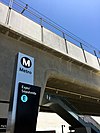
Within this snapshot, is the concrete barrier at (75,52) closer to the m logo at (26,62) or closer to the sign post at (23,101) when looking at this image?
the m logo at (26,62)

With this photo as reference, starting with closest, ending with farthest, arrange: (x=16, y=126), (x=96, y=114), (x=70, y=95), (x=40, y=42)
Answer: (x=16, y=126)
(x=40, y=42)
(x=70, y=95)
(x=96, y=114)

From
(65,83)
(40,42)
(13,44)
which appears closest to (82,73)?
(65,83)

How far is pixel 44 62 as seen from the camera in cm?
1323

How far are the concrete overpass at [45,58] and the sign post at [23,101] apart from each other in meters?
2.16

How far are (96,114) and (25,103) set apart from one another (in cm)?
2524

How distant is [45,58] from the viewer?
44.0ft

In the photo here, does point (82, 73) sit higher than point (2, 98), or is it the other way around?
point (82, 73)

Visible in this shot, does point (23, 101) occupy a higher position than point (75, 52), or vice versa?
point (75, 52)

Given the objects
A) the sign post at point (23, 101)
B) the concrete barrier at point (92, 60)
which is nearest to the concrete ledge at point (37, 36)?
the concrete barrier at point (92, 60)

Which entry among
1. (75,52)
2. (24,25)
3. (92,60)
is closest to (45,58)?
(24,25)

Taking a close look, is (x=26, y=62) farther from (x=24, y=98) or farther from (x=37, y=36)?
(x=37, y=36)

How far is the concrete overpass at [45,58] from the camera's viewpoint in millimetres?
10883

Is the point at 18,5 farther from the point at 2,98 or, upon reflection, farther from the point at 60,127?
the point at 60,127

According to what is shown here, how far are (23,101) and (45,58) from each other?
19.2ft
